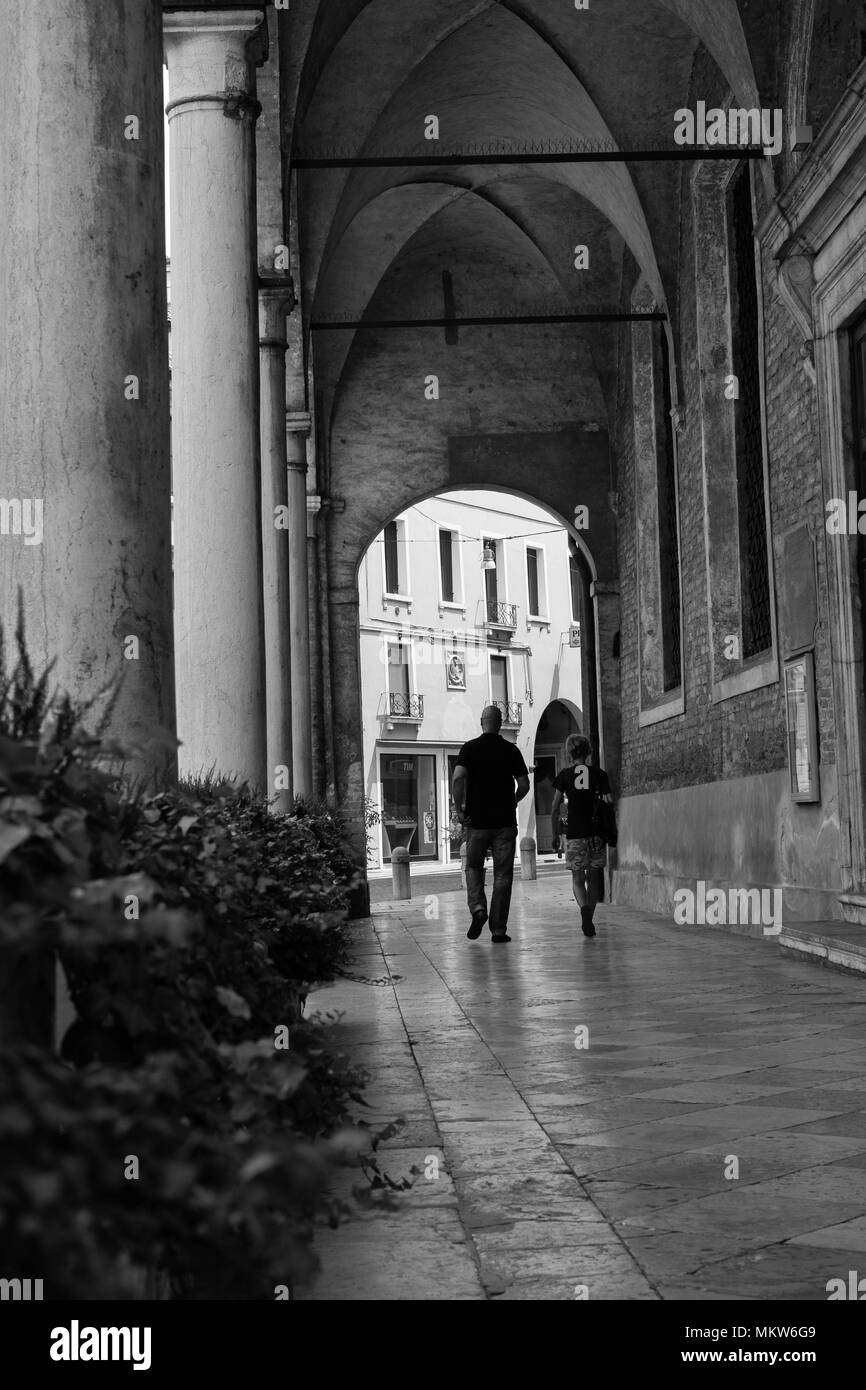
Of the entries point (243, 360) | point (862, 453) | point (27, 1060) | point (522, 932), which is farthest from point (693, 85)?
point (27, 1060)

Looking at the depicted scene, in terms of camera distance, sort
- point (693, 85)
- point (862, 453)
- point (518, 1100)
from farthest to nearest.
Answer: point (693, 85) < point (862, 453) < point (518, 1100)

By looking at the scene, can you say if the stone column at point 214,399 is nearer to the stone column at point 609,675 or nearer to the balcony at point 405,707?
the stone column at point 609,675

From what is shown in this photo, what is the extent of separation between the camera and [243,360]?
7070 mm

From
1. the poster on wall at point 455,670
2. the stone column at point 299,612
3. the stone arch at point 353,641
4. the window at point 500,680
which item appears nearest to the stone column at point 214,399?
the stone column at point 299,612

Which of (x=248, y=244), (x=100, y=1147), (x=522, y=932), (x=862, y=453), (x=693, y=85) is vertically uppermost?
(x=693, y=85)

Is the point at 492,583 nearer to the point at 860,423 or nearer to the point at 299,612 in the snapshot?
the point at 299,612

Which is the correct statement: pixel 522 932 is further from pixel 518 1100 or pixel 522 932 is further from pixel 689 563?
pixel 518 1100

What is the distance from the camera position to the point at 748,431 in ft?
40.8

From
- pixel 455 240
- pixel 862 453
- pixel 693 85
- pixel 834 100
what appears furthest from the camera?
pixel 455 240

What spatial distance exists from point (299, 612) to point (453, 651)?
2133cm

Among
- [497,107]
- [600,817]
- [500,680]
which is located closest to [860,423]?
[600,817]

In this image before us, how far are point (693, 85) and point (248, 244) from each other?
830cm

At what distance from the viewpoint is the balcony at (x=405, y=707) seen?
1332 inches

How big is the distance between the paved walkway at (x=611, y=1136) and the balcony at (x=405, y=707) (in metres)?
25.7
